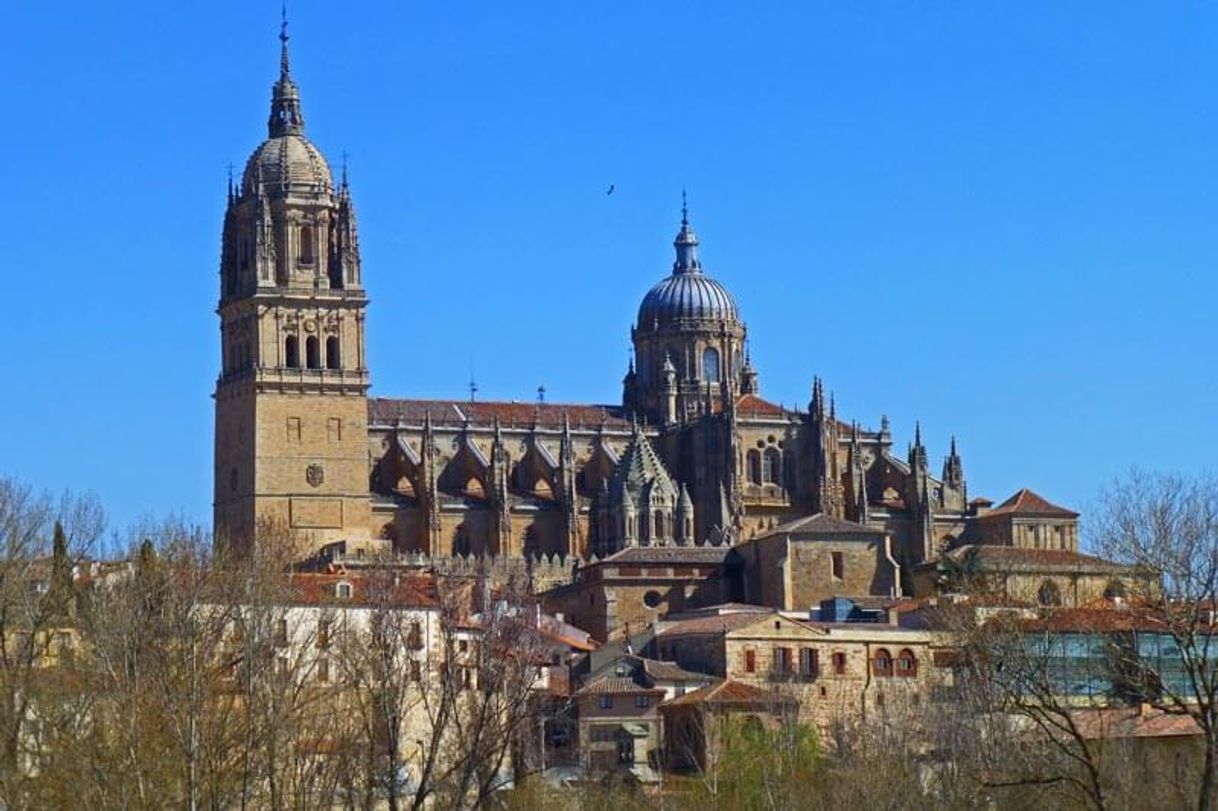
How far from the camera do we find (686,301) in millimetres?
151750

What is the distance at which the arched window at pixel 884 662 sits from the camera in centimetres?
9725

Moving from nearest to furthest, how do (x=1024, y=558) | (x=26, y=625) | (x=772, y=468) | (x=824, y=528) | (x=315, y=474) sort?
(x=26, y=625) < (x=1024, y=558) < (x=824, y=528) < (x=315, y=474) < (x=772, y=468)

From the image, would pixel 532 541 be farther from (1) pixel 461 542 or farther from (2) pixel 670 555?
(2) pixel 670 555

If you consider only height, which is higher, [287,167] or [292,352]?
[287,167]

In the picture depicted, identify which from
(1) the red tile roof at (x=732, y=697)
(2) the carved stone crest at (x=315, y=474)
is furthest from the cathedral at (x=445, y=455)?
(1) the red tile roof at (x=732, y=697)

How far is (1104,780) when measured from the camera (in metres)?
67.9

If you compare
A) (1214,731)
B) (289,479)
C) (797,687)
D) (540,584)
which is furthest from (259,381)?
(1214,731)

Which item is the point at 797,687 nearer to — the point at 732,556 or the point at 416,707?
the point at 416,707

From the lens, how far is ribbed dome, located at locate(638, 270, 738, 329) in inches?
5947

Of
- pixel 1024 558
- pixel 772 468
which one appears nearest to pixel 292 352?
pixel 772 468

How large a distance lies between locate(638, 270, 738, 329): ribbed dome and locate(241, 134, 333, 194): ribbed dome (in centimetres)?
2494

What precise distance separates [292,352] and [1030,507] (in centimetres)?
2996

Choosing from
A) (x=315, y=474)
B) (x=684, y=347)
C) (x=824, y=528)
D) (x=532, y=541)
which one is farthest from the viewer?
(x=684, y=347)

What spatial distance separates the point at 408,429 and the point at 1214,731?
77408 mm
